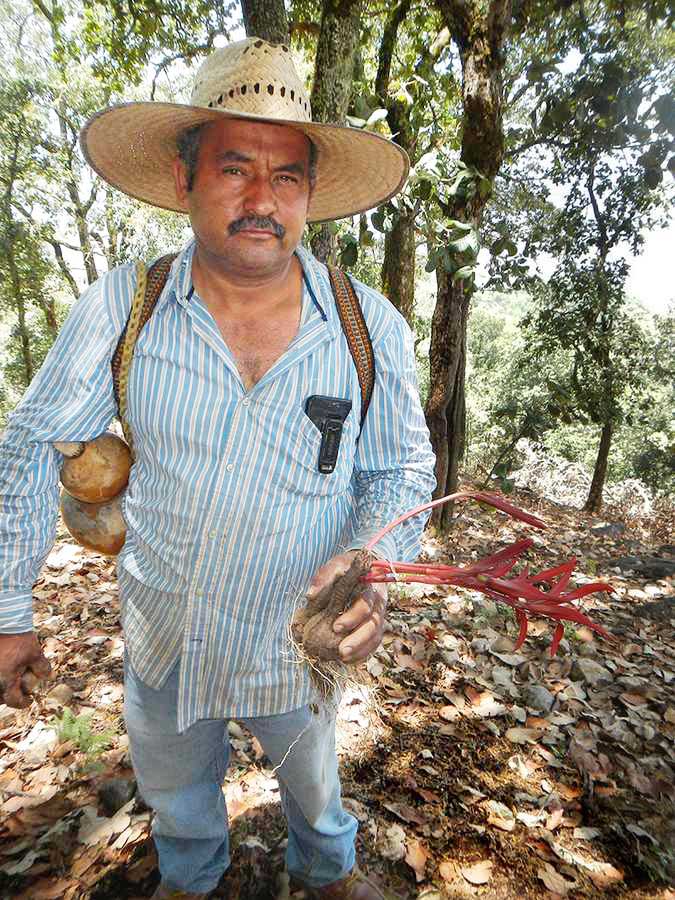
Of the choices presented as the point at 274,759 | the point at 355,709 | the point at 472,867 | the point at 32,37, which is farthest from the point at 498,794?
the point at 32,37

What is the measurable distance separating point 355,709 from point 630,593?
3.23 meters

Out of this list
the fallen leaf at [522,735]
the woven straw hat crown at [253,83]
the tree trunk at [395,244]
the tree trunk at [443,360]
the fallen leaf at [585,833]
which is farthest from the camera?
the tree trunk at [395,244]

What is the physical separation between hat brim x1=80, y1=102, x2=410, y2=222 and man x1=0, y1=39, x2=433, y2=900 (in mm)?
15

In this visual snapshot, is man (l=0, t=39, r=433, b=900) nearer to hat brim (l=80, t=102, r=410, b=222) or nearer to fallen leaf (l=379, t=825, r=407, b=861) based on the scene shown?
hat brim (l=80, t=102, r=410, b=222)

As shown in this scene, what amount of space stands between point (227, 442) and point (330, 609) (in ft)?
1.77

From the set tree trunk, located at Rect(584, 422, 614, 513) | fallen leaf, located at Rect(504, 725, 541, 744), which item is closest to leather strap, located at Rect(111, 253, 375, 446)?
fallen leaf, located at Rect(504, 725, 541, 744)

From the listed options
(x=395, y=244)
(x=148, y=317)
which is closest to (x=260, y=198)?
(x=148, y=317)

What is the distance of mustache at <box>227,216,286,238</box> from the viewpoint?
5.27ft

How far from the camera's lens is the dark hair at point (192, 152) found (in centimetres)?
174

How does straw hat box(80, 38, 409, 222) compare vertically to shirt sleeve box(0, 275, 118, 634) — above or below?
above

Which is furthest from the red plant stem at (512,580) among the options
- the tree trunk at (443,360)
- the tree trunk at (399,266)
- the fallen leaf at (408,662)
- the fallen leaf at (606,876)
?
the tree trunk at (399,266)

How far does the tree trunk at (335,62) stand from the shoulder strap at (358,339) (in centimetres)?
268

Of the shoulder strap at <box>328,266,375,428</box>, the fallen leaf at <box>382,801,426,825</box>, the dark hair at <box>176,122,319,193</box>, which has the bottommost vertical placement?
the fallen leaf at <box>382,801,426,825</box>

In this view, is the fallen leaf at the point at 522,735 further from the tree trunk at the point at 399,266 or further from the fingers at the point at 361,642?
the tree trunk at the point at 399,266
